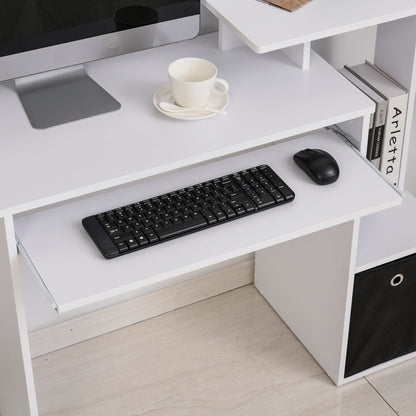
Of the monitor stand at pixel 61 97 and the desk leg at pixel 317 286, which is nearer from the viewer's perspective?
the monitor stand at pixel 61 97

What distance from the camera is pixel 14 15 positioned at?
152 centimetres

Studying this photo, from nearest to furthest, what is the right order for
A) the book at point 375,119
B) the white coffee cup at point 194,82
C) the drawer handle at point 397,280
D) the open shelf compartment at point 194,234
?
the open shelf compartment at point 194,234 → the white coffee cup at point 194,82 → the book at point 375,119 → the drawer handle at point 397,280

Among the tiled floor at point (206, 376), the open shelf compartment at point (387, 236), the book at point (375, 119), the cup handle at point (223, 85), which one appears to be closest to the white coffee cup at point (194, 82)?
the cup handle at point (223, 85)

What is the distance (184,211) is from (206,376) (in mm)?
655

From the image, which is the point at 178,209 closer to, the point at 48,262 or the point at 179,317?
the point at 48,262

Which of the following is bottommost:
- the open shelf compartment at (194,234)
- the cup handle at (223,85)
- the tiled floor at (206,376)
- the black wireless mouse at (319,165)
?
the tiled floor at (206,376)

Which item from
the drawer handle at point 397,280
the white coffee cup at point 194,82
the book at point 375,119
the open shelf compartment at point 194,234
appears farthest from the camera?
the drawer handle at point 397,280

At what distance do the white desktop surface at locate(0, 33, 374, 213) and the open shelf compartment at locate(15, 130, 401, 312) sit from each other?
12 cm

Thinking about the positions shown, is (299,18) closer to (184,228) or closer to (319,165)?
(319,165)

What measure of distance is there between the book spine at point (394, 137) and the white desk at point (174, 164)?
0.14 ft

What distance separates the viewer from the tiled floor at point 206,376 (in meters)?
2.02

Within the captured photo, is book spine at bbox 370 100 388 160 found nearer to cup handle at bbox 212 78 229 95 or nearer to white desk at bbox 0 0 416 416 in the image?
white desk at bbox 0 0 416 416

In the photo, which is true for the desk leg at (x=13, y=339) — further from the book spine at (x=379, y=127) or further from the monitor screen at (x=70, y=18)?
the book spine at (x=379, y=127)

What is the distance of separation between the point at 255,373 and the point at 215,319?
21 centimetres
